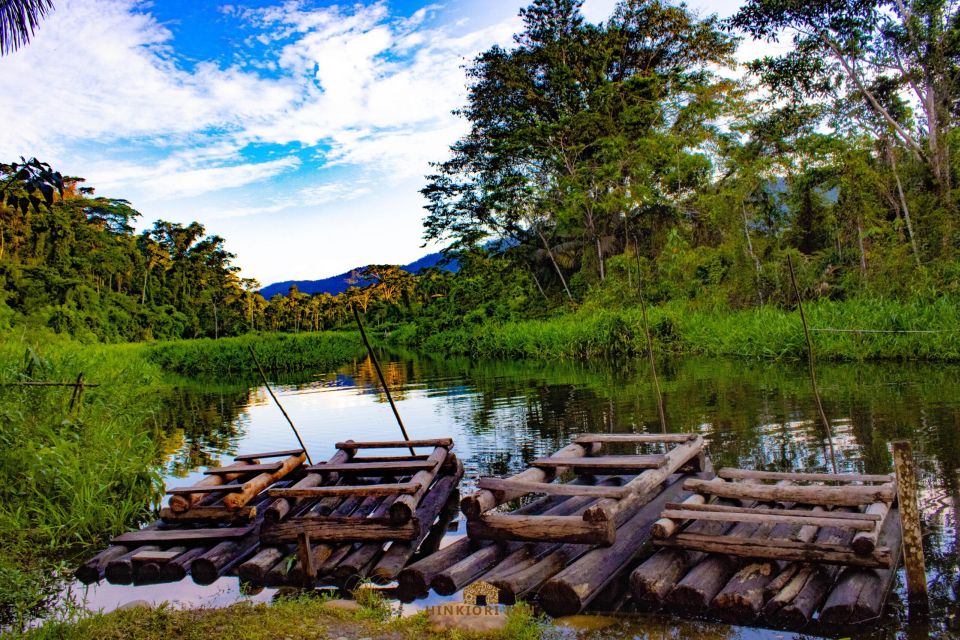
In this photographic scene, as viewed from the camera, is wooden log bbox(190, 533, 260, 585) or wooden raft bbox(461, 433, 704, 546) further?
wooden log bbox(190, 533, 260, 585)

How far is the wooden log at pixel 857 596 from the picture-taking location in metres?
3.81

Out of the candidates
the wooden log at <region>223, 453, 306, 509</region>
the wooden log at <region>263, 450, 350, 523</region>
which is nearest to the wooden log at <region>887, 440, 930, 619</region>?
the wooden log at <region>263, 450, 350, 523</region>

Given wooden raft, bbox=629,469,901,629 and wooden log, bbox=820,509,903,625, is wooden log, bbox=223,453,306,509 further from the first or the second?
wooden log, bbox=820,509,903,625

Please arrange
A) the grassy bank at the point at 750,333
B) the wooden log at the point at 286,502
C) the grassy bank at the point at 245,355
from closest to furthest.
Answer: the wooden log at the point at 286,502 < the grassy bank at the point at 750,333 < the grassy bank at the point at 245,355

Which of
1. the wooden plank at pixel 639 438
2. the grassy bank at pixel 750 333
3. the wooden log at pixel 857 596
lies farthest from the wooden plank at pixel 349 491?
the grassy bank at pixel 750 333

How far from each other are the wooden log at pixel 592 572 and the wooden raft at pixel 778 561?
249 millimetres

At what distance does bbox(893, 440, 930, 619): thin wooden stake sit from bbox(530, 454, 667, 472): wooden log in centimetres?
228

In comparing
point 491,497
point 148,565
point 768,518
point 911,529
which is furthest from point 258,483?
point 911,529

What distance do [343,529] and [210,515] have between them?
1514mm

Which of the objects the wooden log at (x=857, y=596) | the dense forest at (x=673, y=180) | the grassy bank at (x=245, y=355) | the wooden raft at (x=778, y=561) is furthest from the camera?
the grassy bank at (x=245, y=355)

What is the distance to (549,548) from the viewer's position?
16.7 feet

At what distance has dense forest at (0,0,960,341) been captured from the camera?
19.9m

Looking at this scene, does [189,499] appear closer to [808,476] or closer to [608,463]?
[608,463]

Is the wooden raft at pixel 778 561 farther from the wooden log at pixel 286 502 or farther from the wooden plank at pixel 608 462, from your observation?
the wooden log at pixel 286 502
